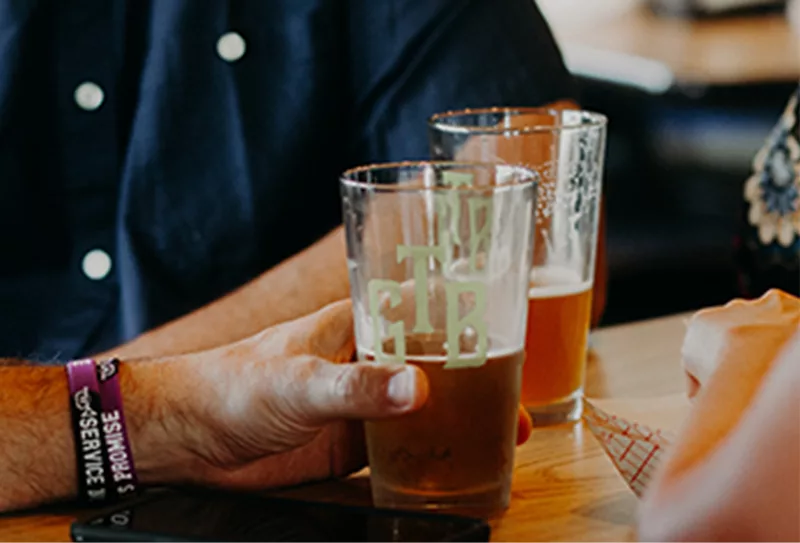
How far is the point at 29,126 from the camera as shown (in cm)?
140

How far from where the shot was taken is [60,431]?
857 millimetres

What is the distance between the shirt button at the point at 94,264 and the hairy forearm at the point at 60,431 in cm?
52

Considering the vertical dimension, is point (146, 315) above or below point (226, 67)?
below

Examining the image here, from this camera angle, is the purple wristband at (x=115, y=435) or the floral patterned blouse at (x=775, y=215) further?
the floral patterned blouse at (x=775, y=215)

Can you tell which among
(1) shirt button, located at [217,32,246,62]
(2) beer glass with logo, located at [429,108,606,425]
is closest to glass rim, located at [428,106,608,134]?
(2) beer glass with logo, located at [429,108,606,425]

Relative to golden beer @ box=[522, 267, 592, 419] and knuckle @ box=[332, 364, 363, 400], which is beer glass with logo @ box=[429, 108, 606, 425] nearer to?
golden beer @ box=[522, 267, 592, 419]

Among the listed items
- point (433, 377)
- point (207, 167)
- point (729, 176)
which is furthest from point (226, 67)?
point (729, 176)

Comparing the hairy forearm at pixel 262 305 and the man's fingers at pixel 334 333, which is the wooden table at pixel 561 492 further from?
the hairy forearm at pixel 262 305

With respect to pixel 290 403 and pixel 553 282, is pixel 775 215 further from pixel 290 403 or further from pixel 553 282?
pixel 290 403

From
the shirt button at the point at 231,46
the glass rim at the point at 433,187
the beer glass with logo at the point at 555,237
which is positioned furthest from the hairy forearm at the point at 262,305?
the glass rim at the point at 433,187

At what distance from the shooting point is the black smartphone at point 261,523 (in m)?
0.67

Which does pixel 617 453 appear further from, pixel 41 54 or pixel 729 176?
pixel 729 176

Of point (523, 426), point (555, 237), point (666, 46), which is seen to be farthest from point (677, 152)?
point (523, 426)

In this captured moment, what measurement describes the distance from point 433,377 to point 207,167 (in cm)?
79
